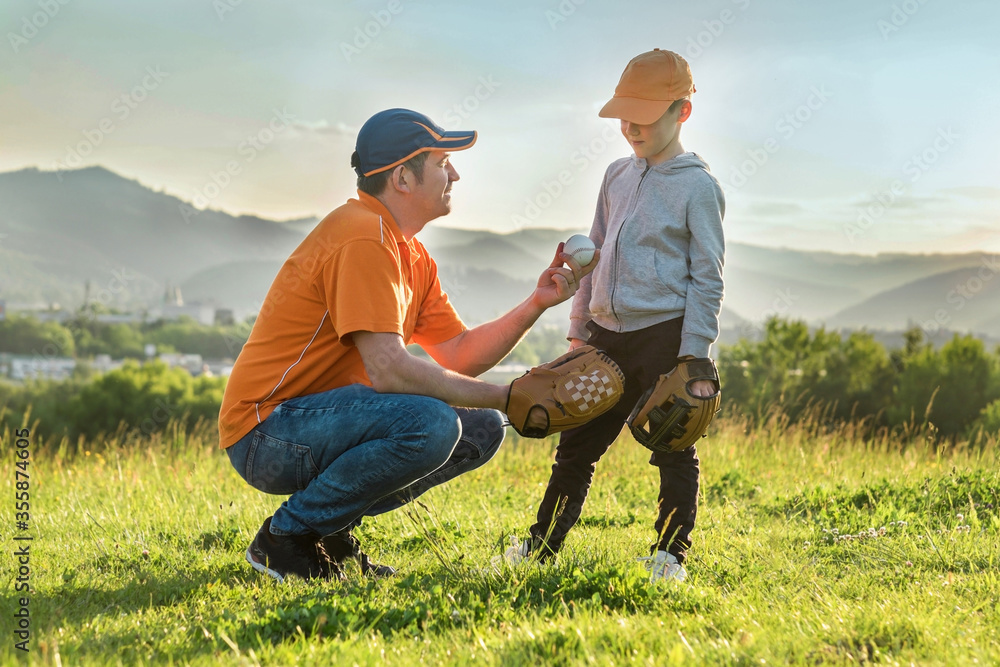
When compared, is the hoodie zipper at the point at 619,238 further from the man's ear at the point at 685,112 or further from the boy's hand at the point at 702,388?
the boy's hand at the point at 702,388

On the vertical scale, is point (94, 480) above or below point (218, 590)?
below

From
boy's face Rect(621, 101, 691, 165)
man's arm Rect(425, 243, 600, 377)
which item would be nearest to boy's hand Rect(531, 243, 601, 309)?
man's arm Rect(425, 243, 600, 377)

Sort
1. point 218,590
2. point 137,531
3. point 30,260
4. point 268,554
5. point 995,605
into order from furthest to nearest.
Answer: point 30,260 < point 137,531 < point 268,554 < point 218,590 < point 995,605

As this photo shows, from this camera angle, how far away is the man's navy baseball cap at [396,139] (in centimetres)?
342

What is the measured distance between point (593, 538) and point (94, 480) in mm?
4012

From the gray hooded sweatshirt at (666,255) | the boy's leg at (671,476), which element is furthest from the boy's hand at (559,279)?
the boy's leg at (671,476)

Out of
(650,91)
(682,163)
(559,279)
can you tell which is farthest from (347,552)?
(650,91)

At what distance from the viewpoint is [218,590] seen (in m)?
3.12

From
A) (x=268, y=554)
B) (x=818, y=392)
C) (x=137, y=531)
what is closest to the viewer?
(x=268, y=554)

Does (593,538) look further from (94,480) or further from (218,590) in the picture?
(94,480)

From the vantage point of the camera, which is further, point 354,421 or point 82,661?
point 354,421

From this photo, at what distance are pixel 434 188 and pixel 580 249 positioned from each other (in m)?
0.69

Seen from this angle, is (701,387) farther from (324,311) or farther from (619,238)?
(324,311)

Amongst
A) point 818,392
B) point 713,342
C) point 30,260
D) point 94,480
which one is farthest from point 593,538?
point 30,260
